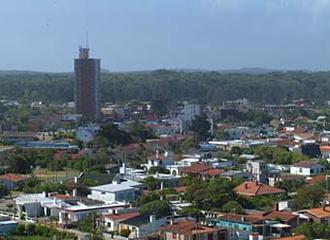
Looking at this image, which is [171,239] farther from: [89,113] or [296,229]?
[89,113]

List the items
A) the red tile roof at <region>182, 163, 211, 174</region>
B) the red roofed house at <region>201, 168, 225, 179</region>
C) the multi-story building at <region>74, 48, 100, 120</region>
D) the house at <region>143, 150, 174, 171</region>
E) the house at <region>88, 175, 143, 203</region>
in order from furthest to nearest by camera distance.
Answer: the multi-story building at <region>74, 48, 100, 120</region> → the house at <region>143, 150, 174, 171</region> → the red tile roof at <region>182, 163, 211, 174</region> → the red roofed house at <region>201, 168, 225, 179</region> → the house at <region>88, 175, 143, 203</region>

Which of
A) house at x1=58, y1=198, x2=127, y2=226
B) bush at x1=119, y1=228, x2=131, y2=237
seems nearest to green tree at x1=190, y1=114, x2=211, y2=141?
house at x1=58, y1=198, x2=127, y2=226

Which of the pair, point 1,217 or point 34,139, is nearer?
point 1,217

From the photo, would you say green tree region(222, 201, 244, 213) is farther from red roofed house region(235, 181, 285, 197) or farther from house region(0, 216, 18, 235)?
house region(0, 216, 18, 235)

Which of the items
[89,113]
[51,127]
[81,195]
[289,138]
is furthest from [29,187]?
[89,113]

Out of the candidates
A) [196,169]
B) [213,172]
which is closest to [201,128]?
[196,169]

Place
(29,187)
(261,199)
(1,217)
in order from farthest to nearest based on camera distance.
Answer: (29,187)
(261,199)
(1,217)
